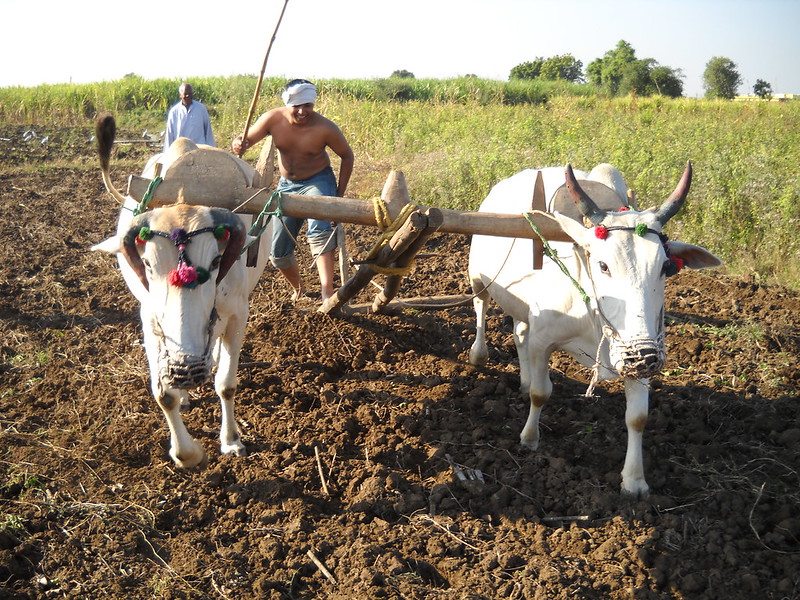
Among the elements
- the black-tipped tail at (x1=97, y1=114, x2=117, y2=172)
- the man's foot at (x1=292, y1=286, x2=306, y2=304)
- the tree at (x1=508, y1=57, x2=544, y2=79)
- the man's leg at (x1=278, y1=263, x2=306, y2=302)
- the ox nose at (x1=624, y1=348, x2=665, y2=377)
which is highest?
the tree at (x1=508, y1=57, x2=544, y2=79)

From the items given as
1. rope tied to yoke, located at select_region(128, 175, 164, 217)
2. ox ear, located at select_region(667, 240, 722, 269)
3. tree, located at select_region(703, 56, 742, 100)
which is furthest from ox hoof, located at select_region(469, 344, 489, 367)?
tree, located at select_region(703, 56, 742, 100)

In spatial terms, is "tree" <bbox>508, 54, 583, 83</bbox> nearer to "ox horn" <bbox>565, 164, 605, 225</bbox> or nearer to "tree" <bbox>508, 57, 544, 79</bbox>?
"tree" <bbox>508, 57, 544, 79</bbox>

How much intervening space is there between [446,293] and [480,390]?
2147mm

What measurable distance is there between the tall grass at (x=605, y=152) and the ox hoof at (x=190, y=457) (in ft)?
20.5

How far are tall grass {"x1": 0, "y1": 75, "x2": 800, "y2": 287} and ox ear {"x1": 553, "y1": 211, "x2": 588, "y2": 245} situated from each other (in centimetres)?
475

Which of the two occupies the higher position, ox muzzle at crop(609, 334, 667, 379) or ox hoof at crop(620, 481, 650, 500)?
ox muzzle at crop(609, 334, 667, 379)

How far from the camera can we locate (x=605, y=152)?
10484 mm

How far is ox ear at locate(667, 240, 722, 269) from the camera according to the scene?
384cm

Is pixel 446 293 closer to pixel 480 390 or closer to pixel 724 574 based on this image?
pixel 480 390

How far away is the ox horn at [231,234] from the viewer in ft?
11.7

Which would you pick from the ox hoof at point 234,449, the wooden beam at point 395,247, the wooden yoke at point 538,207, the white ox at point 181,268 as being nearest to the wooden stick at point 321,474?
the ox hoof at point 234,449

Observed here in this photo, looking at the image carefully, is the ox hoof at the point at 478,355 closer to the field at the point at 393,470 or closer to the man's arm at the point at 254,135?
the field at the point at 393,470

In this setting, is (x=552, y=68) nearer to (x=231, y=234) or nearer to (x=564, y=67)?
(x=564, y=67)

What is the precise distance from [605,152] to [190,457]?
8.23 meters
